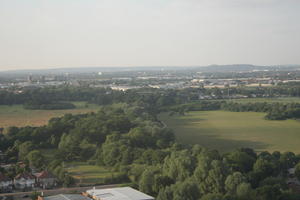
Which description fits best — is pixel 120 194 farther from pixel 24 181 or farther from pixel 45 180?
pixel 24 181

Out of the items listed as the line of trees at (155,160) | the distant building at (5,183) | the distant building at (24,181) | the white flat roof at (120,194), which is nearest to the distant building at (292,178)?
the line of trees at (155,160)

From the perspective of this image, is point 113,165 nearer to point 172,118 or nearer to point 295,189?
point 295,189

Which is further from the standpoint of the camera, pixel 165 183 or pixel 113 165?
pixel 113 165

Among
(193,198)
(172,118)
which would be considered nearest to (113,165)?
(193,198)

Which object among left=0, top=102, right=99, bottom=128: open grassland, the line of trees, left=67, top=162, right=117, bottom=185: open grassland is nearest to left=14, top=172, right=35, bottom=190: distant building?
the line of trees

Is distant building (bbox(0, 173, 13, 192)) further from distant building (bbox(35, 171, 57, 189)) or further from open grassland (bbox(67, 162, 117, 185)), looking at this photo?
open grassland (bbox(67, 162, 117, 185))

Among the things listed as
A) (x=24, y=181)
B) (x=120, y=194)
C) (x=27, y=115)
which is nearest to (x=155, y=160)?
(x=120, y=194)
